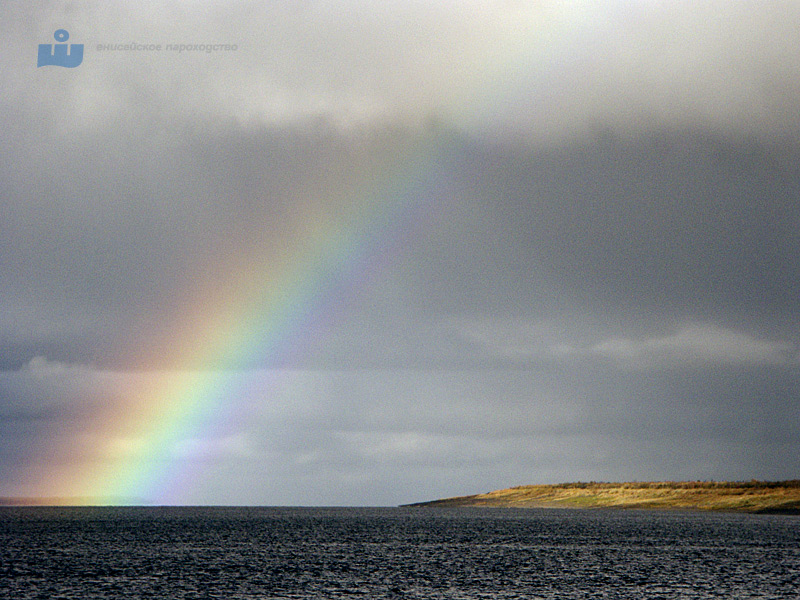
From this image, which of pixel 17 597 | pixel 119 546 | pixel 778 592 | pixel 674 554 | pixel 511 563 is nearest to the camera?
pixel 17 597

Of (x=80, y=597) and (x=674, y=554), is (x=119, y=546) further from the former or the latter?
(x=674, y=554)

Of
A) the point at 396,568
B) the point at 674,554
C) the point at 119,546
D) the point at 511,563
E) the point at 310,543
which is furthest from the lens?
the point at 310,543

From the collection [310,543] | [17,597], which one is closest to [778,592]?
[17,597]

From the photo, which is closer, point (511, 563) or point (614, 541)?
point (511, 563)

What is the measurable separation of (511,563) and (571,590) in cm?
2927

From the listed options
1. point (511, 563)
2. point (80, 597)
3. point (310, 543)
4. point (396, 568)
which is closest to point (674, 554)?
point (511, 563)

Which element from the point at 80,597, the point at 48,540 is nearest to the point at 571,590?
the point at 80,597

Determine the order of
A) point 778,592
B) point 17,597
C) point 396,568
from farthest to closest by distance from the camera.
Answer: point 396,568, point 778,592, point 17,597

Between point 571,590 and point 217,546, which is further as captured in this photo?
point 217,546

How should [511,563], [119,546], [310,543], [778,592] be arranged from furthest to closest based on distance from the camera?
[310,543], [119,546], [511,563], [778,592]

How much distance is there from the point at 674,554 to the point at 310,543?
6218cm

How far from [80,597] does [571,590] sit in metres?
43.4

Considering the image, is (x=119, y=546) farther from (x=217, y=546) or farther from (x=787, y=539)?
(x=787, y=539)

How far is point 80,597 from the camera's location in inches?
2891
